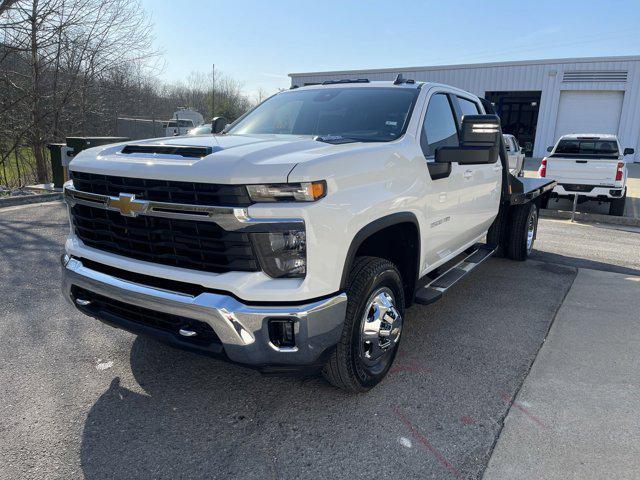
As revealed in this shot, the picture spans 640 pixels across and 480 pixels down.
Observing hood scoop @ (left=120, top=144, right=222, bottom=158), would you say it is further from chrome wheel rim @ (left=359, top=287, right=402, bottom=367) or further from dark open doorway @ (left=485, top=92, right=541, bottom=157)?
dark open doorway @ (left=485, top=92, right=541, bottom=157)

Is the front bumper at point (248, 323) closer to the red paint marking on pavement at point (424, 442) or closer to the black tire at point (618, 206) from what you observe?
the red paint marking on pavement at point (424, 442)

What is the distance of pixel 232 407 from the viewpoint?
9.68 feet

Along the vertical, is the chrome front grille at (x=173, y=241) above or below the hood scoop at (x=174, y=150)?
below

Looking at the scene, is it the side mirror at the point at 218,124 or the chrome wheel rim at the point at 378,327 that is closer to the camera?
the chrome wheel rim at the point at 378,327

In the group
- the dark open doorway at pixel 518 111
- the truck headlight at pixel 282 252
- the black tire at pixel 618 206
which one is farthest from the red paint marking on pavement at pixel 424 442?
the dark open doorway at pixel 518 111

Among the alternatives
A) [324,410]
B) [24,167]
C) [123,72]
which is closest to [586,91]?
[123,72]

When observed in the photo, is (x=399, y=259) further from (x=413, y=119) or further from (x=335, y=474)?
(x=335, y=474)

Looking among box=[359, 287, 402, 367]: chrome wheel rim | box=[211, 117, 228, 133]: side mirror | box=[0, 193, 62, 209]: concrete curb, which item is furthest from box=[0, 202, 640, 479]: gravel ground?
box=[0, 193, 62, 209]: concrete curb

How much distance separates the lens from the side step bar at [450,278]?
11.8 feet

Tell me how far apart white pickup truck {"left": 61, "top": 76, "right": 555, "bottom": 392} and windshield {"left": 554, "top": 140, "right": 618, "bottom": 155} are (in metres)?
9.06

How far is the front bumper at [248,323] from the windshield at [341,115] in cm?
141

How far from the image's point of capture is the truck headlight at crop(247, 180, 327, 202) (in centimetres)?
236

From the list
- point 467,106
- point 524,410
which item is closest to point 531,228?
point 467,106

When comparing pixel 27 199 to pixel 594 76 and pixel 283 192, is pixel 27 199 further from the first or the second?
pixel 594 76
